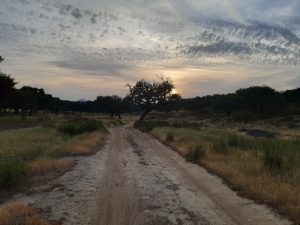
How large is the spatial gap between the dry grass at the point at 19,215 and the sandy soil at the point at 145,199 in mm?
506

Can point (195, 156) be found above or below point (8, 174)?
below

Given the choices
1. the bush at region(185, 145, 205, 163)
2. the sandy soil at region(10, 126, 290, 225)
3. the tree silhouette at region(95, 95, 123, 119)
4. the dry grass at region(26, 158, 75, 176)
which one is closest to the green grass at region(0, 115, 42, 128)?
the bush at region(185, 145, 205, 163)

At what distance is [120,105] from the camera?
120750 millimetres

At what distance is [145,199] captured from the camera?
12.9 m

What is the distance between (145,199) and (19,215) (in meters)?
3.73

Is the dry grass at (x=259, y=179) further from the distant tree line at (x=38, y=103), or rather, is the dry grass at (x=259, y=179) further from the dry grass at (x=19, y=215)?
the distant tree line at (x=38, y=103)

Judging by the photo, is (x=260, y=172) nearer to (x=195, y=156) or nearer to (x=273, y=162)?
(x=273, y=162)

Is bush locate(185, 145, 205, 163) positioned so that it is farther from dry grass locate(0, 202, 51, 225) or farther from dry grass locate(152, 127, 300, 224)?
dry grass locate(0, 202, 51, 225)

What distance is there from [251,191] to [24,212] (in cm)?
644

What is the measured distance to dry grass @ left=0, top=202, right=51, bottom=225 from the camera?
387 inches

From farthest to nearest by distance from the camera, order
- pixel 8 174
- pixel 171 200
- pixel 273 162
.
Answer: pixel 273 162
pixel 8 174
pixel 171 200

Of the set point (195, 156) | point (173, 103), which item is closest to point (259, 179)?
point (195, 156)

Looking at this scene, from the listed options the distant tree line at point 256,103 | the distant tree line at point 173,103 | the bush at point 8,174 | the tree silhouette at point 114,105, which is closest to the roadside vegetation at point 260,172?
the bush at point 8,174

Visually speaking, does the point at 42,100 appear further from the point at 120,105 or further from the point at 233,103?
the point at 233,103
